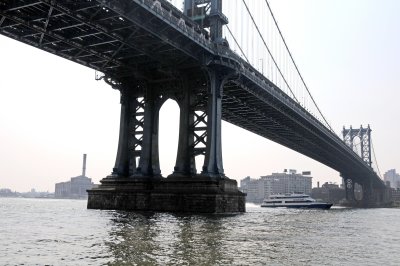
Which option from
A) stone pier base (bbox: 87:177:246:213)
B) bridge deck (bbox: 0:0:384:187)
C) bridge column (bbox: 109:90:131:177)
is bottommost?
→ stone pier base (bbox: 87:177:246:213)

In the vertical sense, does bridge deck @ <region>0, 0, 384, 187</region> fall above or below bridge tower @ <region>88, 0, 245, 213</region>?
above

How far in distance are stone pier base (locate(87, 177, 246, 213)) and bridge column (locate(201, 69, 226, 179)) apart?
61.0 inches

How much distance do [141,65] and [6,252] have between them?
35.4 meters

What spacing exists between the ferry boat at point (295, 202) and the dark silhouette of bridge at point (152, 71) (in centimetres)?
4992

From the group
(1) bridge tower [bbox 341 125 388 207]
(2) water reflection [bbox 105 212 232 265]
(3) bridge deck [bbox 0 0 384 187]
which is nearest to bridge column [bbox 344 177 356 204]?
(1) bridge tower [bbox 341 125 388 207]

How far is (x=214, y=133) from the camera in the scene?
44.1m

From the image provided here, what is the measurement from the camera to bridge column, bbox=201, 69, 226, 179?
42812mm

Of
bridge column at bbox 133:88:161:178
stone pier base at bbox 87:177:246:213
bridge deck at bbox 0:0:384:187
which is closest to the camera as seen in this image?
bridge deck at bbox 0:0:384:187

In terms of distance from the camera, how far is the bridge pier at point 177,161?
4102 centimetres

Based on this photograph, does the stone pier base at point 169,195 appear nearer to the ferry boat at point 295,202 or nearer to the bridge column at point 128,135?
the bridge column at point 128,135

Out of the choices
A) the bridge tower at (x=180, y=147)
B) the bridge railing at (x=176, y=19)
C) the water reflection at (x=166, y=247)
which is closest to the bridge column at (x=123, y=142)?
the bridge tower at (x=180, y=147)

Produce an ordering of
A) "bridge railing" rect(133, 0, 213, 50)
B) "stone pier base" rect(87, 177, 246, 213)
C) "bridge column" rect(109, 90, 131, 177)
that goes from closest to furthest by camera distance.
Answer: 1. "bridge railing" rect(133, 0, 213, 50)
2. "stone pier base" rect(87, 177, 246, 213)
3. "bridge column" rect(109, 90, 131, 177)

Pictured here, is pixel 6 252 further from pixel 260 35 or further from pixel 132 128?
pixel 260 35

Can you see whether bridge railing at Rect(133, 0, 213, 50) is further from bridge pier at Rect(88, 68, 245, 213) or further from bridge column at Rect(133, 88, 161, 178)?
bridge column at Rect(133, 88, 161, 178)
